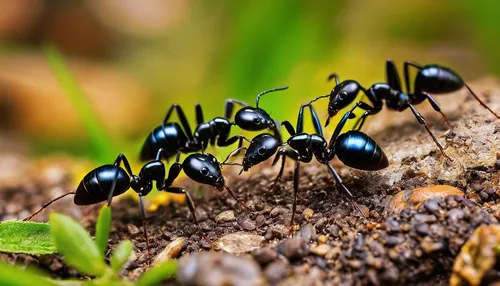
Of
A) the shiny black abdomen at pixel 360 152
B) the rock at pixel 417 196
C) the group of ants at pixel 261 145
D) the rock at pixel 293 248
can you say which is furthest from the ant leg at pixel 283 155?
the rock at pixel 293 248

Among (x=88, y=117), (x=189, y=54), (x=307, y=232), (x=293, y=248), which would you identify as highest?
(x=189, y=54)

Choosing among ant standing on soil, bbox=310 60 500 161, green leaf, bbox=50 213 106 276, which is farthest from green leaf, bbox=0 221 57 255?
ant standing on soil, bbox=310 60 500 161

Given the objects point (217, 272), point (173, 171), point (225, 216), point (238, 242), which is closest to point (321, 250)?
point (238, 242)

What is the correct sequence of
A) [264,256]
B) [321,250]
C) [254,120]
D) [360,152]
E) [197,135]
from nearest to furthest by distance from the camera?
[264,256] → [321,250] → [360,152] → [254,120] → [197,135]

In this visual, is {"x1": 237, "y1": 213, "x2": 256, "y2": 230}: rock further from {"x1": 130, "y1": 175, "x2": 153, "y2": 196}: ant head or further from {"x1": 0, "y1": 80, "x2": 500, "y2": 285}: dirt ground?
{"x1": 130, "y1": 175, "x2": 153, "y2": 196}: ant head

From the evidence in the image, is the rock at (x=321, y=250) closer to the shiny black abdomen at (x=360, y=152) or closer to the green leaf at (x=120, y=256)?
the shiny black abdomen at (x=360, y=152)

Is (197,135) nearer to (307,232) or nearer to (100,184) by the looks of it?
(100,184)

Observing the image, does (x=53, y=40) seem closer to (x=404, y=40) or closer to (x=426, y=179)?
(x=404, y=40)

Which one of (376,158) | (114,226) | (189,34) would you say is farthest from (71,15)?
(376,158)
